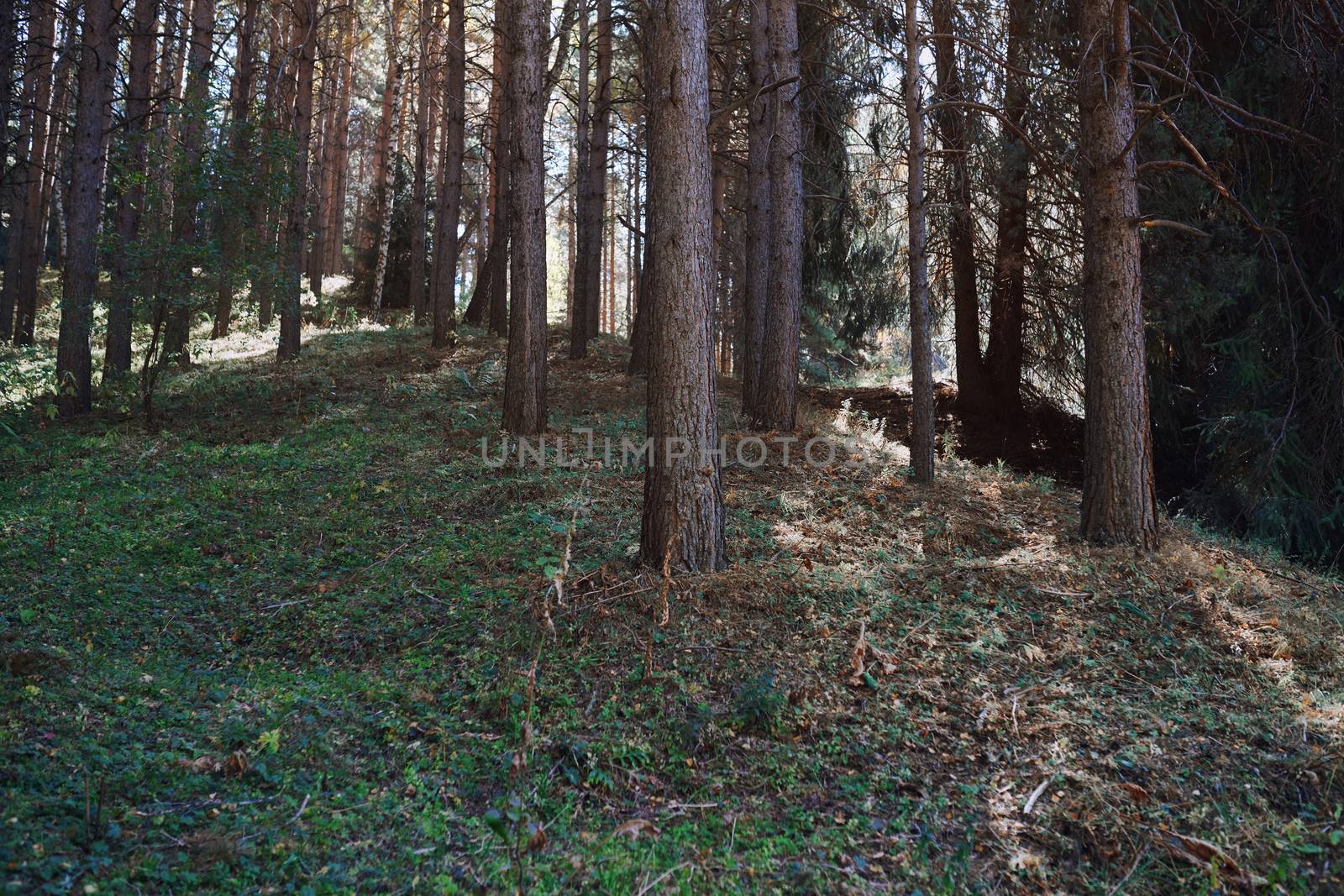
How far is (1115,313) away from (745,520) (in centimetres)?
360

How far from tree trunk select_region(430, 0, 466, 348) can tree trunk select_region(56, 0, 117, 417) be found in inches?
230

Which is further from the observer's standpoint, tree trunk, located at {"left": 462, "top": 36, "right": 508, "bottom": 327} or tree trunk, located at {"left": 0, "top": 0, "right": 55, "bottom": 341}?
tree trunk, located at {"left": 462, "top": 36, "right": 508, "bottom": 327}

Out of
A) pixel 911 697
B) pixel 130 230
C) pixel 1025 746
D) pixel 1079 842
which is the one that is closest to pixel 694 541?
pixel 911 697

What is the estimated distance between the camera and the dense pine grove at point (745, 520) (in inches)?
133

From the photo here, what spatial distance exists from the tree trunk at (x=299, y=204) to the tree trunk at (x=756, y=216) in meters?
6.84

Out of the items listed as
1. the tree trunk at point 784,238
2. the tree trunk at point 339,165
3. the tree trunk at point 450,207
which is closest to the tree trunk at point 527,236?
the tree trunk at point 784,238

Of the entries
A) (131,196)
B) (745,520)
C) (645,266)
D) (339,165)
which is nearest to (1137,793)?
(745,520)

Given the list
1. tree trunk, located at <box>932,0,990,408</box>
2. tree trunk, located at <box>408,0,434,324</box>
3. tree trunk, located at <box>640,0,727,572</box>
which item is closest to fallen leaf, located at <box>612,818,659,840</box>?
tree trunk, located at <box>640,0,727,572</box>

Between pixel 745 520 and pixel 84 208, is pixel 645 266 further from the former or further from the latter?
pixel 84 208

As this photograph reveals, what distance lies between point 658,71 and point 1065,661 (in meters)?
4.76

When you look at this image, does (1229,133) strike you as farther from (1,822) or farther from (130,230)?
(130,230)

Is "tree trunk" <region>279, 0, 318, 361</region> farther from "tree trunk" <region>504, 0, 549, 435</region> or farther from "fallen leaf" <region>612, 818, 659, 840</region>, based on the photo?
"fallen leaf" <region>612, 818, 659, 840</region>

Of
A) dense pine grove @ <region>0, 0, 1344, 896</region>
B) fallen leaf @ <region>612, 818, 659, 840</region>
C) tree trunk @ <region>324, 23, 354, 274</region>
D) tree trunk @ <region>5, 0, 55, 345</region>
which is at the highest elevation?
tree trunk @ <region>324, 23, 354, 274</region>

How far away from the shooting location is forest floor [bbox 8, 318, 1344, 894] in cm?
315
